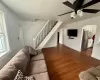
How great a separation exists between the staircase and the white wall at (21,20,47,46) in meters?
0.45

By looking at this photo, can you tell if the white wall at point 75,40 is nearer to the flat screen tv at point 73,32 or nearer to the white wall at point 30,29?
the flat screen tv at point 73,32

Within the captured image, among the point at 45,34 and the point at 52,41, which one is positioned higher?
the point at 45,34

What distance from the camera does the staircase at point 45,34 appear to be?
208 inches

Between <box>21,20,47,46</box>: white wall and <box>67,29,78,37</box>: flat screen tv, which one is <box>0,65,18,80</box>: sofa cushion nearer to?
<box>21,20,47,46</box>: white wall

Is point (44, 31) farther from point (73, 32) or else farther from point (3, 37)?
point (3, 37)

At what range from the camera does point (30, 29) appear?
5492mm

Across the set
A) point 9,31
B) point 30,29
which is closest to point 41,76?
point 9,31

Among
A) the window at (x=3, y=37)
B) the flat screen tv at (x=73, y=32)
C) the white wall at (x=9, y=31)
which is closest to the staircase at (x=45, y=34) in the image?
the flat screen tv at (x=73, y=32)

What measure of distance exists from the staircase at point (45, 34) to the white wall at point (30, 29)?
451 mm

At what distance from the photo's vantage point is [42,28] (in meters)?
5.35

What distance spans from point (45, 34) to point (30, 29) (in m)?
1.09

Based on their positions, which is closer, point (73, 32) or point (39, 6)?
point (39, 6)

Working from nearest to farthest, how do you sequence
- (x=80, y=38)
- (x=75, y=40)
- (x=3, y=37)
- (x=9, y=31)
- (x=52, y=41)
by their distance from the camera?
1. (x=3, y=37)
2. (x=9, y=31)
3. (x=80, y=38)
4. (x=75, y=40)
5. (x=52, y=41)

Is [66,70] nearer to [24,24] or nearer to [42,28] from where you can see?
[42,28]
